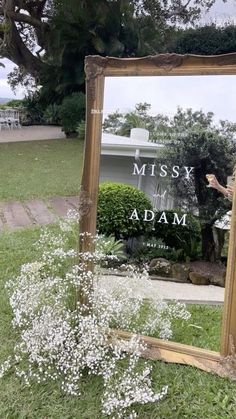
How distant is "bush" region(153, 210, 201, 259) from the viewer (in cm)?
230

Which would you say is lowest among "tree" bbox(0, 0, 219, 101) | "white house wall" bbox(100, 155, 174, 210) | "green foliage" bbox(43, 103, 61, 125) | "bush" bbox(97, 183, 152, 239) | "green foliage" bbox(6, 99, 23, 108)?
"bush" bbox(97, 183, 152, 239)

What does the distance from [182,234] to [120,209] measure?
0.37 metres

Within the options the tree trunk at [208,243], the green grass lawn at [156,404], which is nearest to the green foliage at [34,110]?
the tree trunk at [208,243]

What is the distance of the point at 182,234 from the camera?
7.66 ft

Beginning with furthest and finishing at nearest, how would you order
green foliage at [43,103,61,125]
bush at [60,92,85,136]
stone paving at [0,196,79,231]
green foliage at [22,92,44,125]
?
green foliage at [22,92,44,125]
green foliage at [43,103,61,125]
bush at [60,92,85,136]
stone paving at [0,196,79,231]

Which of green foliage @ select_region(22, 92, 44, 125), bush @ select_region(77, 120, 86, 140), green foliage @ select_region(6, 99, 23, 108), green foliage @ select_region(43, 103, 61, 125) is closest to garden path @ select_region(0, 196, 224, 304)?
bush @ select_region(77, 120, 86, 140)

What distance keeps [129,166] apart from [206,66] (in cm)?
66

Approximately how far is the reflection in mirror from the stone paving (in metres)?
1.95

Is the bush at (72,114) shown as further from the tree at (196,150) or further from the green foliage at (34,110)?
the tree at (196,150)

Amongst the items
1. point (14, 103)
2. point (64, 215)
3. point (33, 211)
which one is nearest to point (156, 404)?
point (64, 215)

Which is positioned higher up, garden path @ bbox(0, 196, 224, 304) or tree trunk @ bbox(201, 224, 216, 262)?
tree trunk @ bbox(201, 224, 216, 262)

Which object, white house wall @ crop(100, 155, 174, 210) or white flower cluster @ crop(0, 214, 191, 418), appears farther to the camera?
white house wall @ crop(100, 155, 174, 210)

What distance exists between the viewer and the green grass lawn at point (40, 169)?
5.52 metres

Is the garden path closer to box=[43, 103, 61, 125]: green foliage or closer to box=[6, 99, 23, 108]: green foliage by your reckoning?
box=[43, 103, 61, 125]: green foliage
